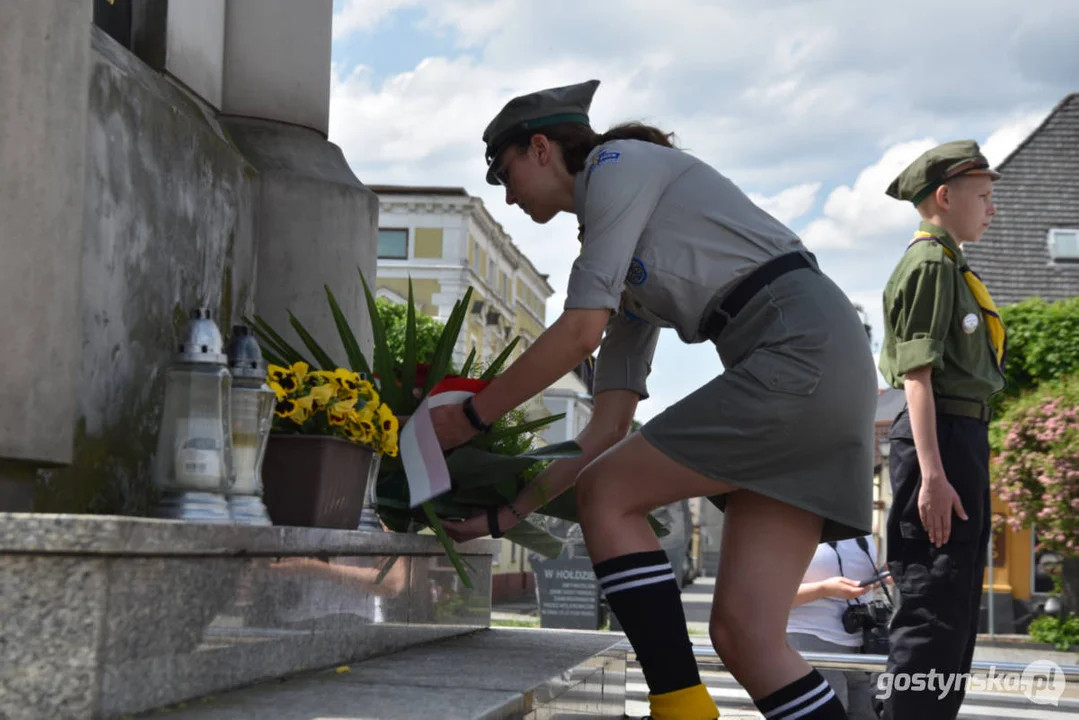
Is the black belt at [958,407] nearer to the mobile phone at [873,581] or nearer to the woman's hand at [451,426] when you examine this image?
the mobile phone at [873,581]

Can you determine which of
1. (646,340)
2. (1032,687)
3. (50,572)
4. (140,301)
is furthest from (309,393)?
(1032,687)

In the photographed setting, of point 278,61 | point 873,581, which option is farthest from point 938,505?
point 278,61

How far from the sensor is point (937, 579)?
3.92 meters

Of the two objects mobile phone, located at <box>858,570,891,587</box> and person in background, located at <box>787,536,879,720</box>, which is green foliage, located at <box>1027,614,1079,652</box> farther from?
mobile phone, located at <box>858,570,891,587</box>

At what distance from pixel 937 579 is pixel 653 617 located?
1.33 meters

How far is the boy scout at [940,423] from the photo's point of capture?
390cm

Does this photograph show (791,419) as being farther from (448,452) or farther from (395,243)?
(395,243)

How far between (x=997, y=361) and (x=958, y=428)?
315 mm

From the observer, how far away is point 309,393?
3.74m

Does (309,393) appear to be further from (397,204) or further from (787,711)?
(397,204)

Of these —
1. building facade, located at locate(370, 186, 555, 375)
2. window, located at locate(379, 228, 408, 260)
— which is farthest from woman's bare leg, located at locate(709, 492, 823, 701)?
window, located at locate(379, 228, 408, 260)

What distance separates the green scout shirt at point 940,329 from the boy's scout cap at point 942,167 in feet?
0.79

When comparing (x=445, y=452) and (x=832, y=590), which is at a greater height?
(x=445, y=452)

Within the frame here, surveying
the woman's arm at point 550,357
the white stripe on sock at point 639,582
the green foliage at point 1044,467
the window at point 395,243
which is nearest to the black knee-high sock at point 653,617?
the white stripe on sock at point 639,582
